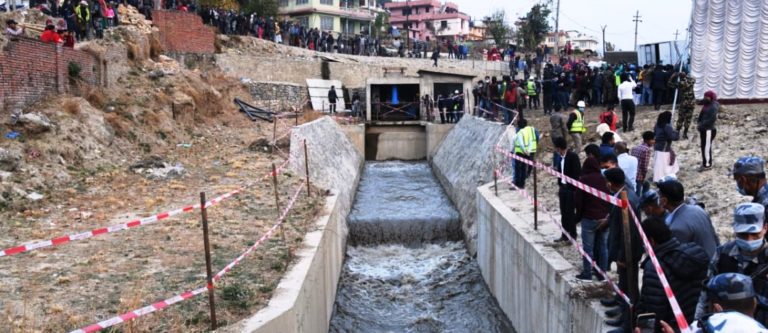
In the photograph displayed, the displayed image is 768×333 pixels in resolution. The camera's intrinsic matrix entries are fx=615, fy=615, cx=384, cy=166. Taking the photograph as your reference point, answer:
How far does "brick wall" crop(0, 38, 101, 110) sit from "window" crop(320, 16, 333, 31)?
45.2m

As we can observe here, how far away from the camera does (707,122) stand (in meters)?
11.6

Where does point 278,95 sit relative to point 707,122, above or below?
above

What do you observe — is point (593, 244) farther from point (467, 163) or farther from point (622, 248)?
point (467, 163)

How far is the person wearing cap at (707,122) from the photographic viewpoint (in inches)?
454

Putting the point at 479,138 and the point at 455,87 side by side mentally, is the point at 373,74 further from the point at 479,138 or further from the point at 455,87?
the point at 479,138

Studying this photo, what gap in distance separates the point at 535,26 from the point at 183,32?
135 feet

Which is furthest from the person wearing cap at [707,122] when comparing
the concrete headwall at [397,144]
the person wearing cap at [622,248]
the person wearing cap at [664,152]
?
the concrete headwall at [397,144]

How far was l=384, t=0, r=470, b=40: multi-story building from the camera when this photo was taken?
312 feet

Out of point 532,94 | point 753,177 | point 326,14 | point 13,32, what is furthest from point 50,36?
point 326,14

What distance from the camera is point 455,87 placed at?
109 feet

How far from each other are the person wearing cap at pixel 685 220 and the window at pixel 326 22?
58.3 m

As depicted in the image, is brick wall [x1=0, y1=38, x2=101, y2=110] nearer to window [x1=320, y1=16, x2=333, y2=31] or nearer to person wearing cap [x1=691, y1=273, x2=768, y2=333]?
person wearing cap [x1=691, y1=273, x2=768, y2=333]

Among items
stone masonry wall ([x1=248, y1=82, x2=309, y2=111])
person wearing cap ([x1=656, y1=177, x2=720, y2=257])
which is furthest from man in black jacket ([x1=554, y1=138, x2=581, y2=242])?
stone masonry wall ([x1=248, y1=82, x2=309, y2=111])

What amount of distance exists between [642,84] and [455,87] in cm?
1414
